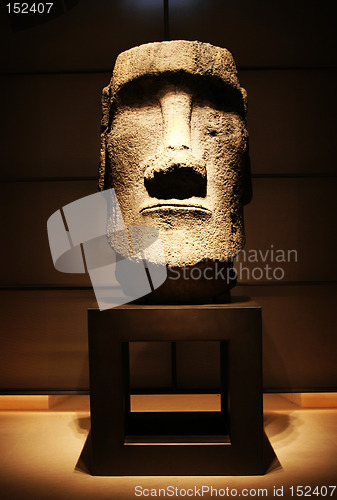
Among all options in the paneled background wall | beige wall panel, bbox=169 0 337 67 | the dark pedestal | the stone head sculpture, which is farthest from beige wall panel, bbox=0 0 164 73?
the dark pedestal

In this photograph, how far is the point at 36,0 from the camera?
2.32 metres

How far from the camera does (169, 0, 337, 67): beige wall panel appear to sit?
228 centimetres

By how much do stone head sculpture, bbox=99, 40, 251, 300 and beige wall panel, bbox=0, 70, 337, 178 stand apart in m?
0.58

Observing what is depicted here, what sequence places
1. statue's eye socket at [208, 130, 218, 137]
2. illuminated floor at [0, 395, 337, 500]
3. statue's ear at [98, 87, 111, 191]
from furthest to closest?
1. statue's ear at [98, 87, 111, 191]
2. statue's eye socket at [208, 130, 218, 137]
3. illuminated floor at [0, 395, 337, 500]

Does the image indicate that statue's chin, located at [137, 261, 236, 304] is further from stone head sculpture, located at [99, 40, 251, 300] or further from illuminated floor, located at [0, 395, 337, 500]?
illuminated floor, located at [0, 395, 337, 500]

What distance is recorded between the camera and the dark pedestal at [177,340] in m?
1.52

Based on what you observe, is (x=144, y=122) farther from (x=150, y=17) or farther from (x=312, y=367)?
(x=312, y=367)

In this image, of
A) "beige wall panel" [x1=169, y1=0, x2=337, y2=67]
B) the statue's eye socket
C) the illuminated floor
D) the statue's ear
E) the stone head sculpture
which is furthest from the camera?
"beige wall panel" [x1=169, y1=0, x2=337, y2=67]

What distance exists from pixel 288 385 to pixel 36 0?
2234mm

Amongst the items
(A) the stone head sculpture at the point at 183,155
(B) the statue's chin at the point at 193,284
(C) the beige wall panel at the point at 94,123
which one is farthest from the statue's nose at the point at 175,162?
(C) the beige wall panel at the point at 94,123

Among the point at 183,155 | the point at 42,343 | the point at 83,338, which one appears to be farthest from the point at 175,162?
the point at 42,343

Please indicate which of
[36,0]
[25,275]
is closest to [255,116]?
[36,0]

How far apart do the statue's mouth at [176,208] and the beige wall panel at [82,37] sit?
1.09 metres

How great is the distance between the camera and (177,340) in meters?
1.53
